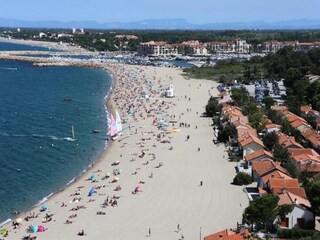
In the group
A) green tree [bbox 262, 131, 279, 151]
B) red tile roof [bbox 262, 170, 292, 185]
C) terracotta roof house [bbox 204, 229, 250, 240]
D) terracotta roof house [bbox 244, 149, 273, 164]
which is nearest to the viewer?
terracotta roof house [bbox 204, 229, 250, 240]

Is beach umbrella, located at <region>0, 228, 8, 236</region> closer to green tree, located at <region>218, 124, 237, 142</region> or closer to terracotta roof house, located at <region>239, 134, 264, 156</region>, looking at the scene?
terracotta roof house, located at <region>239, 134, 264, 156</region>

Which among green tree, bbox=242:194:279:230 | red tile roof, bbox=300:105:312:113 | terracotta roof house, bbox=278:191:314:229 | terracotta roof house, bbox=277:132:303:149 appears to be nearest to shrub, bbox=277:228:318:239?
green tree, bbox=242:194:279:230

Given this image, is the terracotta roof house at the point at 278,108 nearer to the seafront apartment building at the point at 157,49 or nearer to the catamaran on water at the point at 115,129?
the catamaran on water at the point at 115,129

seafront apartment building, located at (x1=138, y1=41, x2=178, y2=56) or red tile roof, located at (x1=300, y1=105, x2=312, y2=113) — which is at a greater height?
red tile roof, located at (x1=300, y1=105, x2=312, y2=113)

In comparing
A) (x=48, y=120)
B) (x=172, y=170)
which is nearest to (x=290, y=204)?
(x=172, y=170)

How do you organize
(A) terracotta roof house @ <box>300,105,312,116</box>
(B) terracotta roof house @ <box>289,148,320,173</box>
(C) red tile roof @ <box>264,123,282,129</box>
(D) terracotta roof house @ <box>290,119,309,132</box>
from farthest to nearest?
(A) terracotta roof house @ <box>300,105,312,116</box>
(D) terracotta roof house @ <box>290,119,309,132</box>
(C) red tile roof @ <box>264,123,282,129</box>
(B) terracotta roof house @ <box>289,148,320,173</box>

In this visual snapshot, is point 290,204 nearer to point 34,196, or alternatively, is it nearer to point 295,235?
point 295,235

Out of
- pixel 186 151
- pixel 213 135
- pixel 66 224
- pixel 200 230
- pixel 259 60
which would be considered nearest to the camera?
pixel 200 230

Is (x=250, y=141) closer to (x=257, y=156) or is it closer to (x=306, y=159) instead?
(x=257, y=156)
